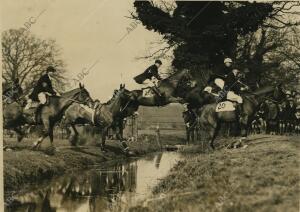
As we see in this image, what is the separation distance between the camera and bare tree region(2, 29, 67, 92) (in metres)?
4.89

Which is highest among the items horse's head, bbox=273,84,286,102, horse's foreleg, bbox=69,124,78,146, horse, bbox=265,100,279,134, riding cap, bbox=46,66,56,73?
riding cap, bbox=46,66,56,73

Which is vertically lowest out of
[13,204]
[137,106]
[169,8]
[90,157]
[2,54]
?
[13,204]

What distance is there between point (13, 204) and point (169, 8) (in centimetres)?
203

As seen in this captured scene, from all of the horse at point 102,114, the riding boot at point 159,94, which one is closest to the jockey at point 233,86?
the riding boot at point 159,94

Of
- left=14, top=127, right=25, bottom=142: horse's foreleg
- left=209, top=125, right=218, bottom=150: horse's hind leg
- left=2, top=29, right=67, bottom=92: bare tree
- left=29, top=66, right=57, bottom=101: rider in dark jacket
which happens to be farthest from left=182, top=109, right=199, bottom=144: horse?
left=14, top=127, right=25, bottom=142: horse's foreleg

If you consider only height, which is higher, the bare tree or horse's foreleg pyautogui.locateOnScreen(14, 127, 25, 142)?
the bare tree

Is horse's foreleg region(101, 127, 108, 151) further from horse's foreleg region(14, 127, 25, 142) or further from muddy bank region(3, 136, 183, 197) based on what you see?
horse's foreleg region(14, 127, 25, 142)

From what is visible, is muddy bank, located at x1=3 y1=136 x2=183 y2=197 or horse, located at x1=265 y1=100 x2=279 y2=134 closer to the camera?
horse, located at x1=265 y1=100 x2=279 y2=134

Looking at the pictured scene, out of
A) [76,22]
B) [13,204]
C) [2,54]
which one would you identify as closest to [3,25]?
[2,54]

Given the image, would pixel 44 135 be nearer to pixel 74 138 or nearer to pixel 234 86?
pixel 74 138

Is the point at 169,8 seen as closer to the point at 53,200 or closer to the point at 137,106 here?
the point at 137,106

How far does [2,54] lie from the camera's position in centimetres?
498

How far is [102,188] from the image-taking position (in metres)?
4.70

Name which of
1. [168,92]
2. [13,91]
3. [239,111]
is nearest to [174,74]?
[168,92]
